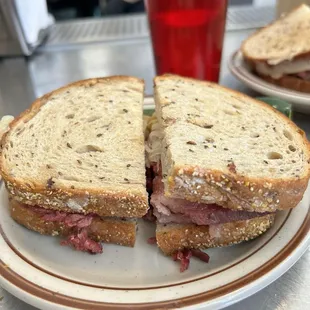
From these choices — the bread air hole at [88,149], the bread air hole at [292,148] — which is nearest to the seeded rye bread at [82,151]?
the bread air hole at [88,149]

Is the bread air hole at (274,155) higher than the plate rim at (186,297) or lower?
lower

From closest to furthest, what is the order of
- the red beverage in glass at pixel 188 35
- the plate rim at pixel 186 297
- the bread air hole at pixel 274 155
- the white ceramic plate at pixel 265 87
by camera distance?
the plate rim at pixel 186 297 < the bread air hole at pixel 274 155 < the white ceramic plate at pixel 265 87 < the red beverage in glass at pixel 188 35

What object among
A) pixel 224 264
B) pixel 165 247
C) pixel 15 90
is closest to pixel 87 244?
pixel 165 247

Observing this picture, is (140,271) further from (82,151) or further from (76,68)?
(76,68)

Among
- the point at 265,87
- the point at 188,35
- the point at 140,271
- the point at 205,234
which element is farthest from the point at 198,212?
the point at 188,35

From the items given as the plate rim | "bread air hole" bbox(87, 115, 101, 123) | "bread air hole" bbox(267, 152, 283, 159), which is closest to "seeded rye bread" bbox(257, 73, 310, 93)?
"bread air hole" bbox(267, 152, 283, 159)

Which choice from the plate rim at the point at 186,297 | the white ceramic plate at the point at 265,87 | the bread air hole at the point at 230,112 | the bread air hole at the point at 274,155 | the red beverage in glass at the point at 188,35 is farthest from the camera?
the red beverage in glass at the point at 188,35

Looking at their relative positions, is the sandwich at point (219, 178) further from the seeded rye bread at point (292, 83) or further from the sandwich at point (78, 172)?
the seeded rye bread at point (292, 83)
